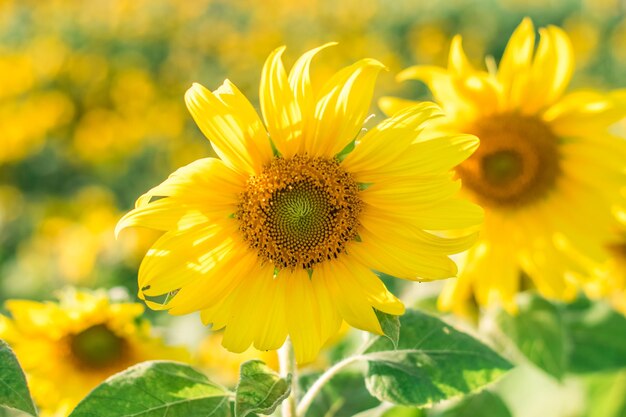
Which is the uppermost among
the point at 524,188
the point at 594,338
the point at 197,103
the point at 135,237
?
the point at 197,103

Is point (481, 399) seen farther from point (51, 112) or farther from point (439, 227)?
point (51, 112)

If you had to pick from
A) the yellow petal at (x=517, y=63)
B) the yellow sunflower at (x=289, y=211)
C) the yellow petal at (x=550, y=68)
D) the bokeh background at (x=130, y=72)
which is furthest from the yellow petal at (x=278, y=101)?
the bokeh background at (x=130, y=72)

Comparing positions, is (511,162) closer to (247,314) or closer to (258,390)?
(247,314)

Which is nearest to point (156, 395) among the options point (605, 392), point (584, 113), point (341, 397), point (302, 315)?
point (302, 315)

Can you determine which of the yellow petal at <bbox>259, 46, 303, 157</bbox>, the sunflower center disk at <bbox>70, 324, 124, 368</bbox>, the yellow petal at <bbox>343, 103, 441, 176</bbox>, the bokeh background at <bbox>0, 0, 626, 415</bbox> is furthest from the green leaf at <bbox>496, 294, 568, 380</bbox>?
the sunflower center disk at <bbox>70, 324, 124, 368</bbox>

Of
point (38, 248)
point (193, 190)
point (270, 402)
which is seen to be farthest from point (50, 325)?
point (38, 248)
